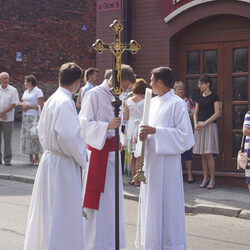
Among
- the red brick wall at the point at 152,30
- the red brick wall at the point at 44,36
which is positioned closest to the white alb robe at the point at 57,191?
the red brick wall at the point at 152,30

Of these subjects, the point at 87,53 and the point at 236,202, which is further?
the point at 87,53

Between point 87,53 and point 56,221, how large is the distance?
21.4m

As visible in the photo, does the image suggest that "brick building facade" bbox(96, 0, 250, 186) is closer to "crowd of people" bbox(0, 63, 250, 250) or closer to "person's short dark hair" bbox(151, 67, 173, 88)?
"crowd of people" bbox(0, 63, 250, 250)

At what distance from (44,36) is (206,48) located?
586 inches

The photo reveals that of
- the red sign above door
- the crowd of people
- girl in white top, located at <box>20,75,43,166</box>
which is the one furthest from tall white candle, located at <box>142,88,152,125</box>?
girl in white top, located at <box>20,75,43,166</box>

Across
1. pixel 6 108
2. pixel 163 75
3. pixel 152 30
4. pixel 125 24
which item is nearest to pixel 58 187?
pixel 163 75

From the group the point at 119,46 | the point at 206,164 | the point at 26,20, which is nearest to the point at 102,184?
the point at 119,46

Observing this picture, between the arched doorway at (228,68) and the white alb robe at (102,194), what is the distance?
459 cm

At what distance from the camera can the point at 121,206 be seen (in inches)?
239

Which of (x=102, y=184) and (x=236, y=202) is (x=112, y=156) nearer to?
(x=102, y=184)

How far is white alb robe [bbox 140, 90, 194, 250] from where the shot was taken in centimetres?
575

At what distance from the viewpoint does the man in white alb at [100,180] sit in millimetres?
6012

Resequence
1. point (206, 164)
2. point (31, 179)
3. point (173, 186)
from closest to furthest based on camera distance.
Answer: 1. point (173, 186)
2. point (206, 164)
3. point (31, 179)

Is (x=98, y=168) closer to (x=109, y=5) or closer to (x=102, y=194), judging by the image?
(x=102, y=194)
